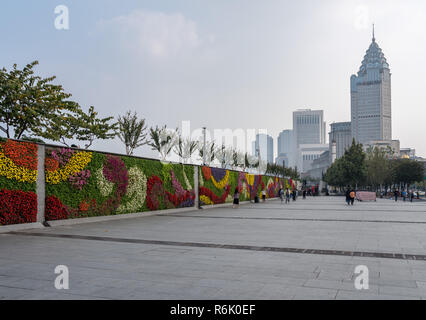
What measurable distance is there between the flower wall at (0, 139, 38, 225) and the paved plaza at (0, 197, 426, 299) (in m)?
1.09

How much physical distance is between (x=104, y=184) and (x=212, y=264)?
33.7ft

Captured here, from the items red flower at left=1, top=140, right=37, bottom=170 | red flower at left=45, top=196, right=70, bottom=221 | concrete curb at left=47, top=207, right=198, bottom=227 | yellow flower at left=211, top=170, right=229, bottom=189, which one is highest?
red flower at left=1, top=140, right=37, bottom=170

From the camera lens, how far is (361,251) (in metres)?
8.18

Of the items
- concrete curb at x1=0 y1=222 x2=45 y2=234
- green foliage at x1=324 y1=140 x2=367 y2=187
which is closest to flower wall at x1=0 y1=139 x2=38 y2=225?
concrete curb at x1=0 y1=222 x2=45 y2=234

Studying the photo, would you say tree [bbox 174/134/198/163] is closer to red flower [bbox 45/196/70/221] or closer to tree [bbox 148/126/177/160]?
tree [bbox 148/126/177/160]

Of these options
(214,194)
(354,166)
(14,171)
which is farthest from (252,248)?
(354,166)

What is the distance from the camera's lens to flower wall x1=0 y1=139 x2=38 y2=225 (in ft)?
38.1

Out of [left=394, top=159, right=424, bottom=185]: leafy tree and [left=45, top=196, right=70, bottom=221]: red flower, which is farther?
[left=394, top=159, right=424, bottom=185]: leafy tree

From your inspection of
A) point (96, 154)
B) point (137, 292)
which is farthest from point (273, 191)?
point (137, 292)

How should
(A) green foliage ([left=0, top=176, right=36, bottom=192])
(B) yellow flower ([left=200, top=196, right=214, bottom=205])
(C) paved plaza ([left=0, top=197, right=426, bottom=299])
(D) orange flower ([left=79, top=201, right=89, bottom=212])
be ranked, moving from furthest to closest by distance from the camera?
1. (B) yellow flower ([left=200, top=196, right=214, bottom=205])
2. (D) orange flower ([left=79, top=201, right=89, bottom=212])
3. (A) green foliage ([left=0, top=176, right=36, bottom=192])
4. (C) paved plaza ([left=0, top=197, right=426, bottom=299])

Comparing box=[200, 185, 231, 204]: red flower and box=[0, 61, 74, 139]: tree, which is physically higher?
box=[0, 61, 74, 139]: tree

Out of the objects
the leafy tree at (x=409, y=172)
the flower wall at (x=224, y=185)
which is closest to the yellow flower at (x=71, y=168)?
the flower wall at (x=224, y=185)
